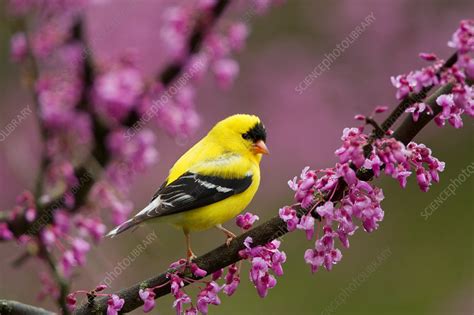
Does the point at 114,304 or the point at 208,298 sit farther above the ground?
the point at 208,298

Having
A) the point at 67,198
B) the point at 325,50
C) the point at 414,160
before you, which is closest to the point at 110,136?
the point at 67,198

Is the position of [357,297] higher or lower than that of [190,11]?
lower

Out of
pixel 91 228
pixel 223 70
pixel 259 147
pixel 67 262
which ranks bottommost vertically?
pixel 67 262

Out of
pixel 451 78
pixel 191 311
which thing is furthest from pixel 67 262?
pixel 451 78

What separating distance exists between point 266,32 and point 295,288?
3287 mm

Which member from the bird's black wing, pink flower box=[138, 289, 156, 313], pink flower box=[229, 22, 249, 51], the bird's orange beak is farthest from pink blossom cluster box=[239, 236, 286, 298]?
pink flower box=[229, 22, 249, 51]

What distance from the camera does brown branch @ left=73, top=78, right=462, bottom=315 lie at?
2.36 meters

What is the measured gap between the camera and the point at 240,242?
2.58m

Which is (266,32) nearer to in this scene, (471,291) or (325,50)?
(325,50)

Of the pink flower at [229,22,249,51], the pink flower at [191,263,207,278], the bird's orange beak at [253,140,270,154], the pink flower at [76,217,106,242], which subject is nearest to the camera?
the pink flower at [191,263,207,278]

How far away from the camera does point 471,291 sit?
904 cm

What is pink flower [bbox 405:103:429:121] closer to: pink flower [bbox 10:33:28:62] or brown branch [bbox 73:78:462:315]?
brown branch [bbox 73:78:462:315]

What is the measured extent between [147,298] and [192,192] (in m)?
1.21

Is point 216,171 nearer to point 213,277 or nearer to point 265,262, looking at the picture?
point 213,277
